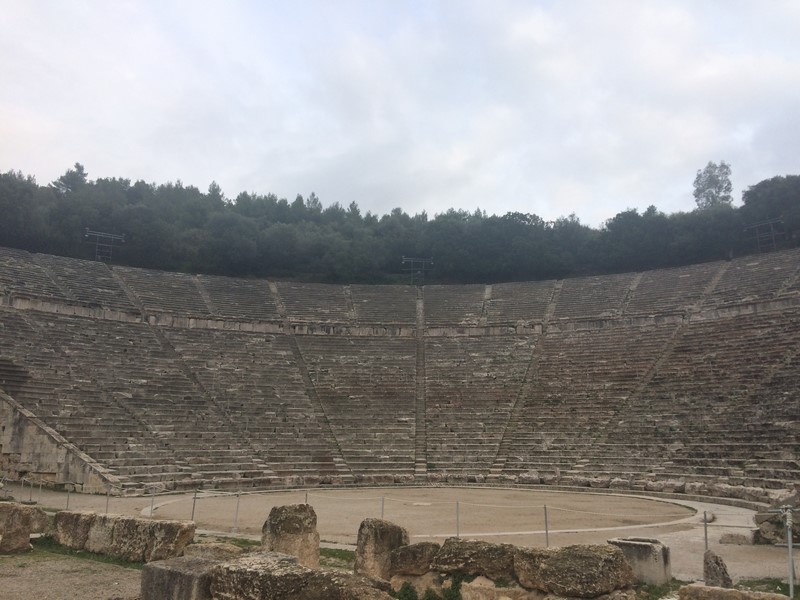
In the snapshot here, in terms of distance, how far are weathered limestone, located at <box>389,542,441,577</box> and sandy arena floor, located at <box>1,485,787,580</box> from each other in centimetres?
246

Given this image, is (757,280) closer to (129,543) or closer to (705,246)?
(705,246)

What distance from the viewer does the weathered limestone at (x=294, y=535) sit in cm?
650

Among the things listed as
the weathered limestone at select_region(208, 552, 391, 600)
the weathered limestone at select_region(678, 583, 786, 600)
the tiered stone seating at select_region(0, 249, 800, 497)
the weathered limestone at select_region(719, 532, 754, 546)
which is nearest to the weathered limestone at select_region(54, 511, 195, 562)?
the weathered limestone at select_region(208, 552, 391, 600)

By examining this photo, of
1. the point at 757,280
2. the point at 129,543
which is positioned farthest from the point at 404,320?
the point at 129,543

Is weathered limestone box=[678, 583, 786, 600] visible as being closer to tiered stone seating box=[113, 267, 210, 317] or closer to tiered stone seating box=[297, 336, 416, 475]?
tiered stone seating box=[297, 336, 416, 475]

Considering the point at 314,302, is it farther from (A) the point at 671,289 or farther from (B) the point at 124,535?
(B) the point at 124,535

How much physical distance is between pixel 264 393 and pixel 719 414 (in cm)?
1603

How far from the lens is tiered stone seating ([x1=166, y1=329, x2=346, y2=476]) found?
19219 millimetres

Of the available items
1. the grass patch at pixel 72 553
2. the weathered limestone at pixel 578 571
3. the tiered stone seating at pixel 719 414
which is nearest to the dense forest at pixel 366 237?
the tiered stone seating at pixel 719 414

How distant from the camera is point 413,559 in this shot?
5.64 m

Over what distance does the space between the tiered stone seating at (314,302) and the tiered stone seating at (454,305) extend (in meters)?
4.62

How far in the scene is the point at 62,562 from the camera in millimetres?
6820

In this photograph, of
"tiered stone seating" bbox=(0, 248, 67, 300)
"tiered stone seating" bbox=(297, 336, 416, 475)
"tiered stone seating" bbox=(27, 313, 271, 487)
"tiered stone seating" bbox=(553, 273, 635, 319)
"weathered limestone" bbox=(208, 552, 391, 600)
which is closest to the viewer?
"weathered limestone" bbox=(208, 552, 391, 600)

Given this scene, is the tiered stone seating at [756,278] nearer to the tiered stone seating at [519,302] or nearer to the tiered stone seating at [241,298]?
the tiered stone seating at [519,302]
